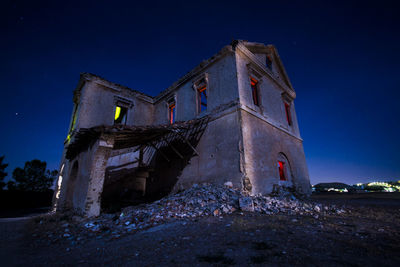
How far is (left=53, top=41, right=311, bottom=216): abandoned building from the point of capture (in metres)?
7.04

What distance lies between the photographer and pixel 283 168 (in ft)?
32.0

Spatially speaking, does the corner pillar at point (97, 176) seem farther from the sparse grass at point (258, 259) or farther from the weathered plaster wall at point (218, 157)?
the sparse grass at point (258, 259)

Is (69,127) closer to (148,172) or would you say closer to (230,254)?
(148,172)

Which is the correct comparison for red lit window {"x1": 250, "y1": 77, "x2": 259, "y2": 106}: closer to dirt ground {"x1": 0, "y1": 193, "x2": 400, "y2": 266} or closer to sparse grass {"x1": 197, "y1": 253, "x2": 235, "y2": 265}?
dirt ground {"x1": 0, "y1": 193, "x2": 400, "y2": 266}

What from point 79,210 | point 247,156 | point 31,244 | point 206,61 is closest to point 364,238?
point 247,156

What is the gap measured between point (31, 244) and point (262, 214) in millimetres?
5672

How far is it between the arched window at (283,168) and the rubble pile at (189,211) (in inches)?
135

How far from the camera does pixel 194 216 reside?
504cm

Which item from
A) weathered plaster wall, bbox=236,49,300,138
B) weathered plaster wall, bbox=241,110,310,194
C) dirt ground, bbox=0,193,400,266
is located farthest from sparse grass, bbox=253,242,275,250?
weathered plaster wall, bbox=236,49,300,138

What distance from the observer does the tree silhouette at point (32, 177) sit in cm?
3083

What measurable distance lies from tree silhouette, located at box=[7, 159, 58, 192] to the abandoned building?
97.4 ft

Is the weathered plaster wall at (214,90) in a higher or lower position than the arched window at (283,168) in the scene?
higher

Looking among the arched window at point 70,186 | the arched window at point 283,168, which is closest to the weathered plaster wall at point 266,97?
the arched window at point 283,168

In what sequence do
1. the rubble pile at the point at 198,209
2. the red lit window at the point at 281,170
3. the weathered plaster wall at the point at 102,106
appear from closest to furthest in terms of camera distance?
1. the rubble pile at the point at 198,209
2. the red lit window at the point at 281,170
3. the weathered plaster wall at the point at 102,106
